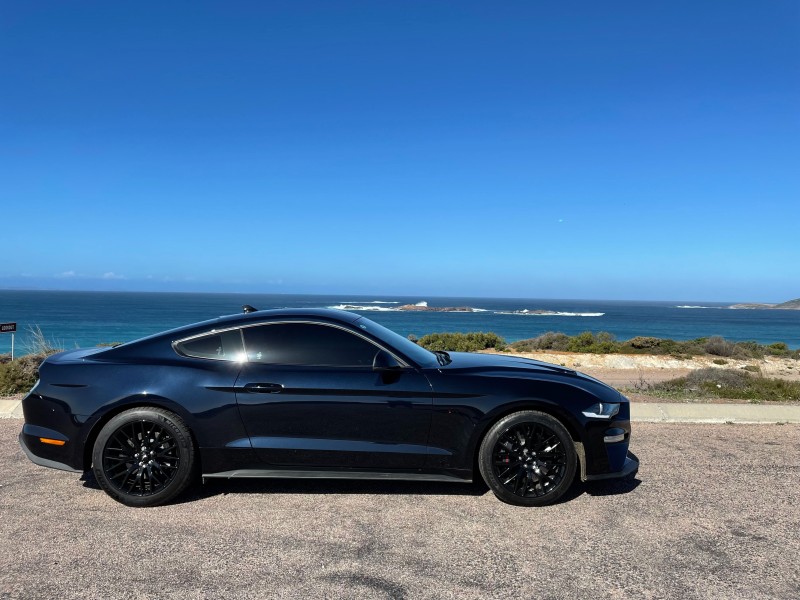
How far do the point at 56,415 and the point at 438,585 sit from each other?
3.12 metres

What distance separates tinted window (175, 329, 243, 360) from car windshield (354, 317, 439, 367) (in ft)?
3.11

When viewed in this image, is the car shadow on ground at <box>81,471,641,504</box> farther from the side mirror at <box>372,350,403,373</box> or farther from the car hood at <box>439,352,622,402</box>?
the side mirror at <box>372,350,403,373</box>

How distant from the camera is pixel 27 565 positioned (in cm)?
326

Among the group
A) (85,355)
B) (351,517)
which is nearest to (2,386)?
(85,355)

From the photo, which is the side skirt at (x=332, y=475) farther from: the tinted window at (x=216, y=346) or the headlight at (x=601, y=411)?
the headlight at (x=601, y=411)

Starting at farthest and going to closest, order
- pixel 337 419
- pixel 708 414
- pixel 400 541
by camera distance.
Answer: pixel 708 414 → pixel 337 419 → pixel 400 541

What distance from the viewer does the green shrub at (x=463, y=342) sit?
93.1 ft

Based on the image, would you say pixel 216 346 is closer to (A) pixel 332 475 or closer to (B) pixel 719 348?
(A) pixel 332 475

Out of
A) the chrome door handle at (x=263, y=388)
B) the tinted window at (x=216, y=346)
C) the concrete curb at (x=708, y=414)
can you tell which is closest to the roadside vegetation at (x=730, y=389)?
the concrete curb at (x=708, y=414)

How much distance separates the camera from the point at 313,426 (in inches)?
168

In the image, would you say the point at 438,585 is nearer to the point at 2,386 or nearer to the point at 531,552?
the point at 531,552

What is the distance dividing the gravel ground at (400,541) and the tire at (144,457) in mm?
144

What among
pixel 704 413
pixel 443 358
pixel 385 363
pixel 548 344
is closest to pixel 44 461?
pixel 385 363

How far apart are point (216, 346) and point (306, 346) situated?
0.70 metres
